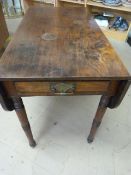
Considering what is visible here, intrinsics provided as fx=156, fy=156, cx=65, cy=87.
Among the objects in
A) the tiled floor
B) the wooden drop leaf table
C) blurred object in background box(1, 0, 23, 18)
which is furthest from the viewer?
blurred object in background box(1, 0, 23, 18)

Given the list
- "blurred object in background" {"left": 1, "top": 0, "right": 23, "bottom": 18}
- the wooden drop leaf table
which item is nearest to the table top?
the wooden drop leaf table

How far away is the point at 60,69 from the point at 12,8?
9.14 ft

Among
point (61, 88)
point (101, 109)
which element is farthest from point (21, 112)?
point (101, 109)

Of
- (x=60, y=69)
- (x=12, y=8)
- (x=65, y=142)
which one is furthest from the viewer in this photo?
(x=12, y=8)

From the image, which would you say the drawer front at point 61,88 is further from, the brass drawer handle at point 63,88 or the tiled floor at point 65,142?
the tiled floor at point 65,142

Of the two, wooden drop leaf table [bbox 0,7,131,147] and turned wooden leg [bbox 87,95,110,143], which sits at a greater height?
wooden drop leaf table [bbox 0,7,131,147]

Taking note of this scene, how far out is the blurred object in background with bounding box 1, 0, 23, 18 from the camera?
2831 millimetres

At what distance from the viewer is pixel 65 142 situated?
111 cm

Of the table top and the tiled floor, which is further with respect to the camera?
the tiled floor

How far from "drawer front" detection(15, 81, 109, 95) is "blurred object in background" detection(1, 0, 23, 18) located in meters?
2.72

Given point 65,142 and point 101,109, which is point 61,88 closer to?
point 101,109

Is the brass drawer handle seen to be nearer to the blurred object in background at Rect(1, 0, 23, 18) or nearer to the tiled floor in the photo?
the tiled floor

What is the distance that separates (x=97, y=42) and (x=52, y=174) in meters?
0.85

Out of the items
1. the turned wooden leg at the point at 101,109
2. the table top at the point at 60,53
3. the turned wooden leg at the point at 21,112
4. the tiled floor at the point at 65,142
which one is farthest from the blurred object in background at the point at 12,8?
the turned wooden leg at the point at 101,109
